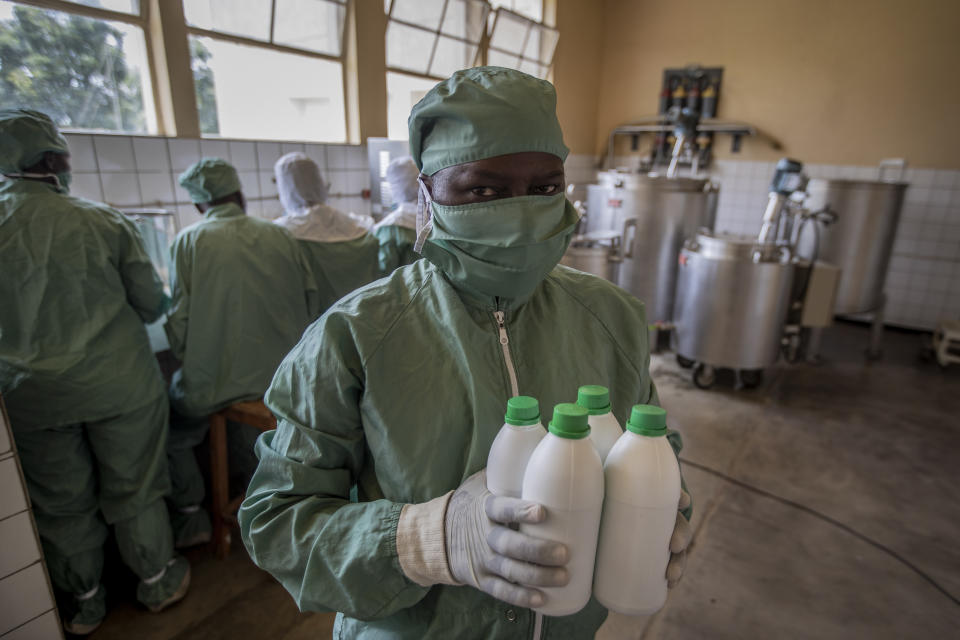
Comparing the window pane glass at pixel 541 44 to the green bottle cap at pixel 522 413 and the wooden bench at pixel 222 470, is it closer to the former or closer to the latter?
the wooden bench at pixel 222 470

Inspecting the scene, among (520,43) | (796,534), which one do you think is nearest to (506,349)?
(796,534)

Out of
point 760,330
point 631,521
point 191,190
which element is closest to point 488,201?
point 631,521

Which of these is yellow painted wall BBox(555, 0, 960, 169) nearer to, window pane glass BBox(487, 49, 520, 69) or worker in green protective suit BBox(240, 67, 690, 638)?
window pane glass BBox(487, 49, 520, 69)

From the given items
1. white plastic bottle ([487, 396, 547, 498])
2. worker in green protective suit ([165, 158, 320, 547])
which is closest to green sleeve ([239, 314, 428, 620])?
white plastic bottle ([487, 396, 547, 498])

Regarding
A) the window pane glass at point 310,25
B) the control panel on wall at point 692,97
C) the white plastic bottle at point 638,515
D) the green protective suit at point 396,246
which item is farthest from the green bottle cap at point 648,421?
the control panel on wall at point 692,97

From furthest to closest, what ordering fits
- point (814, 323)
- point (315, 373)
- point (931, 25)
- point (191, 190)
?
point (931, 25) < point (814, 323) < point (191, 190) < point (315, 373)

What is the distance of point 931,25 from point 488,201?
216 inches

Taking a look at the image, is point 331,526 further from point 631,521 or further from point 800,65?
point 800,65

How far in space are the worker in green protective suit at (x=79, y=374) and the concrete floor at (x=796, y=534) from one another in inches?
10.3

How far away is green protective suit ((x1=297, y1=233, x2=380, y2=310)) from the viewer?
7.86 ft

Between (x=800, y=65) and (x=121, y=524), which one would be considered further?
(x=800, y=65)

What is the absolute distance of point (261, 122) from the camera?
3.17 metres

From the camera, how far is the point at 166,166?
2.61 m

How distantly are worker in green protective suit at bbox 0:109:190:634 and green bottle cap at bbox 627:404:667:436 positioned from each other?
1.71 metres
